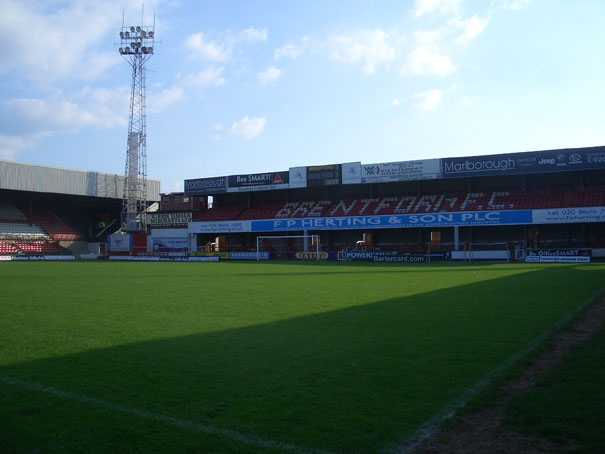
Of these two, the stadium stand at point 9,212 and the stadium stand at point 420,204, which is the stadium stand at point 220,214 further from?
the stadium stand at point 9,212

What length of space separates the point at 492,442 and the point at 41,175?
2322 inches

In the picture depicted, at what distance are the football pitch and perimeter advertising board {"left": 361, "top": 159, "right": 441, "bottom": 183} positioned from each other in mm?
34657

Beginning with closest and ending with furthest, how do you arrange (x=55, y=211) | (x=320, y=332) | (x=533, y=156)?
(x=320, y=332)
(x=533, y=156)
(x=55, y=211)

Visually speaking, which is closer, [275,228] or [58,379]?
[58,379]

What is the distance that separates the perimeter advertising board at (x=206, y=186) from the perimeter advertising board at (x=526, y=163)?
2515cm

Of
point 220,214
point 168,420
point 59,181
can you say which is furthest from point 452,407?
point 59,181

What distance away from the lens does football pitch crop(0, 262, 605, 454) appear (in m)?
4.36

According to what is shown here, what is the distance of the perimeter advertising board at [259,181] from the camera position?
53438 mm

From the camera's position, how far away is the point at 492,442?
13.7 ft

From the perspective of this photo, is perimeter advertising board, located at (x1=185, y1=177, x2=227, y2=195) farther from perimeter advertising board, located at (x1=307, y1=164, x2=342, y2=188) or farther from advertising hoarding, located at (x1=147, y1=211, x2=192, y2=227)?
perimeter advertising board, located at (x1=307, y1=164, x2=342, y2=188)

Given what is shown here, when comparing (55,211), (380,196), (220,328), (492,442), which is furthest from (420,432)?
(55,211)

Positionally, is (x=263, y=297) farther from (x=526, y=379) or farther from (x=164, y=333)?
(x=526, y=379)

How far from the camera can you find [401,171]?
157 feet

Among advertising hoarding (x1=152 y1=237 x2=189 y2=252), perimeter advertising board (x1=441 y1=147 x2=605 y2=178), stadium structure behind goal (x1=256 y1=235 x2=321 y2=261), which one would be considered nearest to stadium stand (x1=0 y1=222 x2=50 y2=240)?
advertising hoarding (x1=152 y1=237 x2=189 y2=252)
